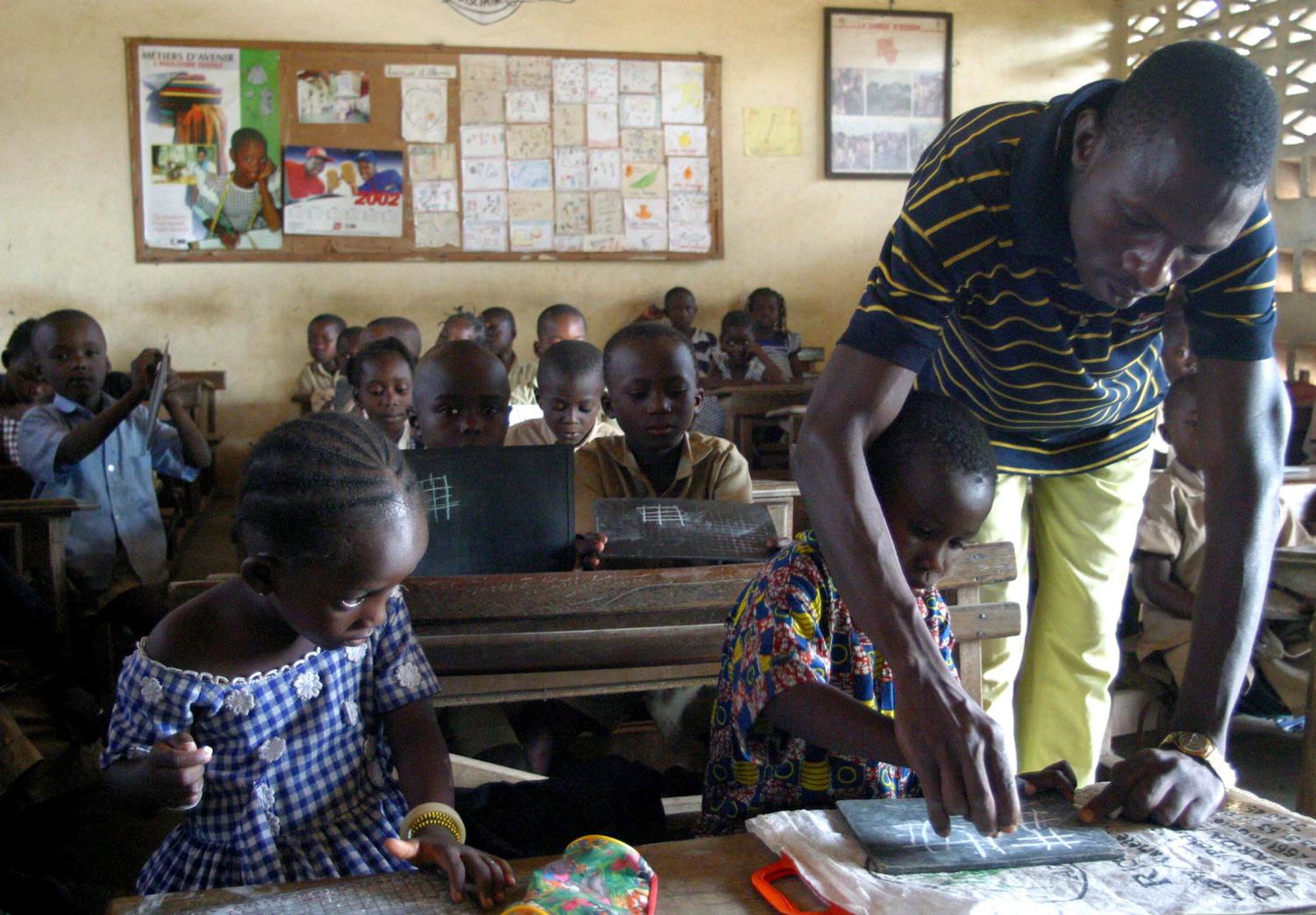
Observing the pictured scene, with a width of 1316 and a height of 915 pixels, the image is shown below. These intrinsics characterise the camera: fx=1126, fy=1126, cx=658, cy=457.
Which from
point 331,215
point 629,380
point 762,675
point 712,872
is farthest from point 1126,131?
point 331,215

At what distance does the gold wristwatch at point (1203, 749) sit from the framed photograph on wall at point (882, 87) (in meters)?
7.04

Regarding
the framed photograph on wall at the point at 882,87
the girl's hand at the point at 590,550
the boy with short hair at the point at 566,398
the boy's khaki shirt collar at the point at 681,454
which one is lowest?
the girl's hand at the point at 590,550

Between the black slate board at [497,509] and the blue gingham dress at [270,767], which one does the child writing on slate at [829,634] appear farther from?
the black slate board at [497,509]

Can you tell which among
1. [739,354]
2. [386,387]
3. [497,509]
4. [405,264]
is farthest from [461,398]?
[405,264]

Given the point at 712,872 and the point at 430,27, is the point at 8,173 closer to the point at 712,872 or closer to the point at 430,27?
the point at 430,27

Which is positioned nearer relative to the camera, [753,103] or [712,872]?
[712,872]

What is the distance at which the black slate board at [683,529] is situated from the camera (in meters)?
1.94

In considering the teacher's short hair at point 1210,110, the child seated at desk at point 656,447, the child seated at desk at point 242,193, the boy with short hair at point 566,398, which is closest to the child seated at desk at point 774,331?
Result: the child seated at desk at point 242,193

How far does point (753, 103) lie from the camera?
770 cm

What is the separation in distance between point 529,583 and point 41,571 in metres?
1.86

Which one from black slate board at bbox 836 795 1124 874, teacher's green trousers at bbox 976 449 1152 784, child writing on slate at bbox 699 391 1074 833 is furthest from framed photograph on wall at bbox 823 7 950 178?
black slate board at bbox 836 795 1124 874

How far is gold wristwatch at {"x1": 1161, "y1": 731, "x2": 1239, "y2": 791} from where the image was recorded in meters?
1.19

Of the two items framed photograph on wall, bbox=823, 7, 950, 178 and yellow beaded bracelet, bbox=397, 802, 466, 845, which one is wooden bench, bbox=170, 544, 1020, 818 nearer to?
yellow beaded bracelet, bbox=397, 802, 466, 845

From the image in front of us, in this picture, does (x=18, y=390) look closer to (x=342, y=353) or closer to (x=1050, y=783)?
(x=342, y=353)
